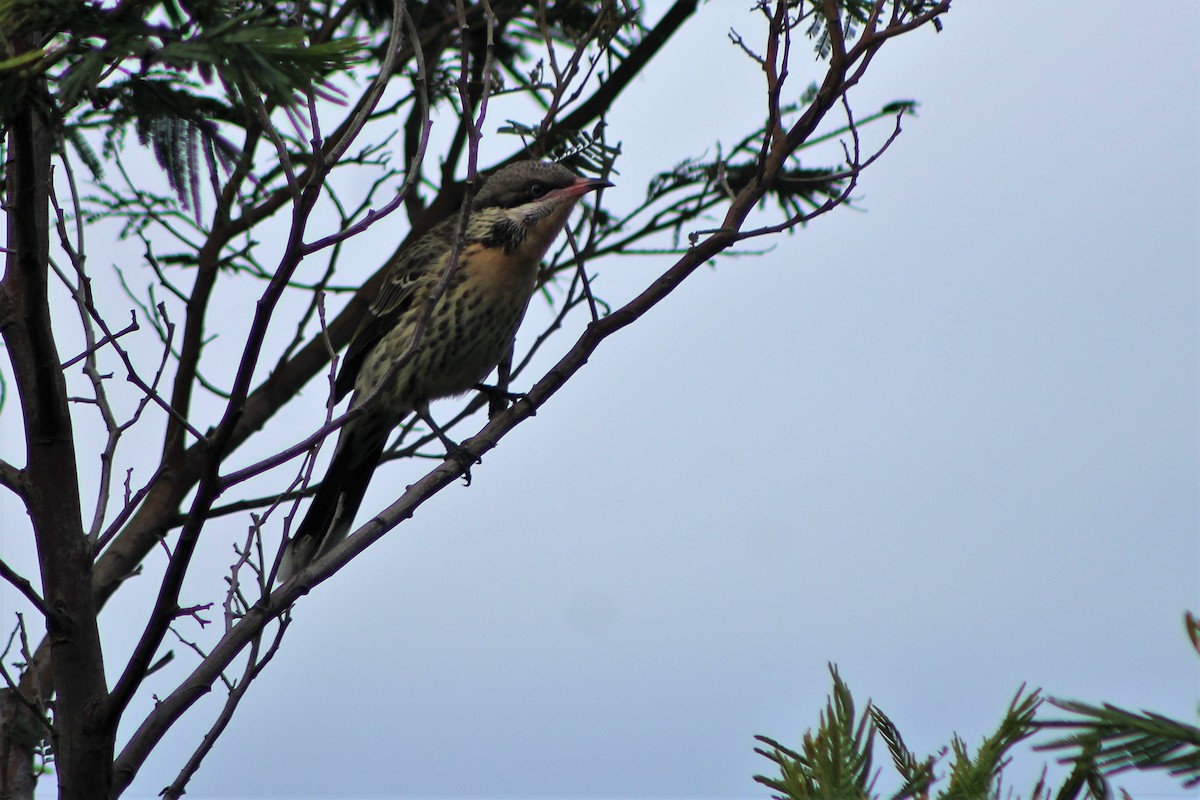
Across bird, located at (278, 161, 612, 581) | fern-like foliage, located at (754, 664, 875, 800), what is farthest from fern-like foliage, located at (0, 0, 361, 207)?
bird, located at (278, 161, 612, 581)

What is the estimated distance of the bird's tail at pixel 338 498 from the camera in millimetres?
4590

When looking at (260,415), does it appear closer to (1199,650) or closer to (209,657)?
(209,657)

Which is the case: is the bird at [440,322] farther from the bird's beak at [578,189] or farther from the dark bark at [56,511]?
the dark bark at [56,511]

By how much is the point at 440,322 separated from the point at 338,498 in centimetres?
77

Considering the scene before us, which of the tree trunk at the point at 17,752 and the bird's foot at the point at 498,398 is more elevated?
the bird's foot at the point at 498,398

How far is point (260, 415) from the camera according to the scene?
184 inches

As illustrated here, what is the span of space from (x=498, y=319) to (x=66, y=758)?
2.39 metres

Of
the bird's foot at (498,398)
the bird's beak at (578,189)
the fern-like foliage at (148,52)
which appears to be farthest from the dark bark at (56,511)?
the bird's beak at (578,189)

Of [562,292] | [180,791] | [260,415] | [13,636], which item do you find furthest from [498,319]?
[180,791]

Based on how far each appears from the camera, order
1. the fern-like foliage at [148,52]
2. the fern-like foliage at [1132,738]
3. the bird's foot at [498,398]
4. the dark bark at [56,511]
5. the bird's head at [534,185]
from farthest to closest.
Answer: the bird's head at [534,185] → the bird's foot at [498,398] → the dark bark at [56,511] → the fern-like foliage at [148,52] → the fern-like foliage at [1132,738]

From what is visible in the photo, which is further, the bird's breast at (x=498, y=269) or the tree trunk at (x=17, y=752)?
the bird's breast at (x=498, y=269)

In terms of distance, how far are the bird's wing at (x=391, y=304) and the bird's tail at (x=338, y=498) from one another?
0.21 meters

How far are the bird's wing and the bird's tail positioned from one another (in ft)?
0.70

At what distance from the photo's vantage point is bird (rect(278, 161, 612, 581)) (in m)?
4.64
